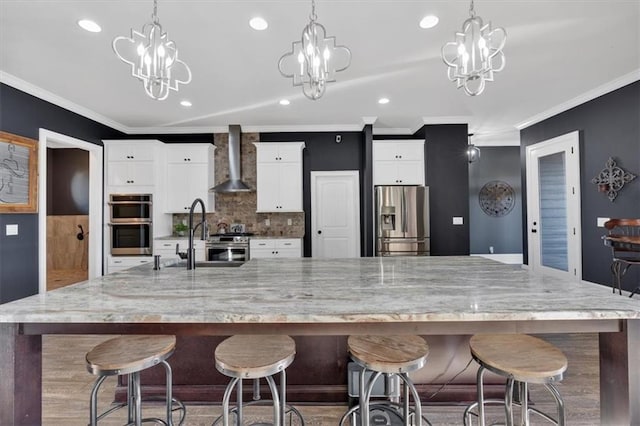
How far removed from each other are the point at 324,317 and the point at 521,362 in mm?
874

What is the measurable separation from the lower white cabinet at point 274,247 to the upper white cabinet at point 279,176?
1.85ft

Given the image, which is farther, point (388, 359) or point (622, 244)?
point (622, 244)

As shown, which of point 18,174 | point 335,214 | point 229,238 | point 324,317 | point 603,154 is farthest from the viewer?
point 335,214

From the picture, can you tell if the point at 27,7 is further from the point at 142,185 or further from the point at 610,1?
the point at 610,1

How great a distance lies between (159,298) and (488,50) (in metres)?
2.14

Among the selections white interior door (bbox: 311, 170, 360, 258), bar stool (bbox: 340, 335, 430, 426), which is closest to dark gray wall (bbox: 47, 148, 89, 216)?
white interior door (bbox: 311, 170, 360, 258)

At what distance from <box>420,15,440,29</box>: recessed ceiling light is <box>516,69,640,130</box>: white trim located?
2750 mm

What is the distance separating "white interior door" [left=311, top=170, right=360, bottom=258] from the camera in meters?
5.34

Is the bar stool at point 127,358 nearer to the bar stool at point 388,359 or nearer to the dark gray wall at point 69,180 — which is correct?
the bar stool at point 388,359

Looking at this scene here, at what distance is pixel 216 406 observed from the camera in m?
2.05

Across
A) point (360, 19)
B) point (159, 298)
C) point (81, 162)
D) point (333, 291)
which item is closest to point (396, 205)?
point (360, 19)

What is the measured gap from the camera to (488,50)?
→ 5.90ft

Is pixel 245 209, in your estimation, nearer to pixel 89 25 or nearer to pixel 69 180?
pixel 89 25

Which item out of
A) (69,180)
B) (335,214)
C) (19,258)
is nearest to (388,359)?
(335,214)
